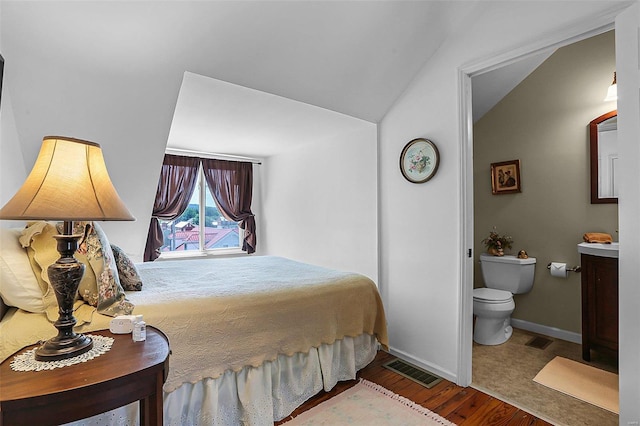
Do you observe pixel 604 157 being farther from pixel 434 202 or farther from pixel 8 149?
pixel 8 149

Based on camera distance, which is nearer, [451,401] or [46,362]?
[46,362]

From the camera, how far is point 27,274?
1356mm

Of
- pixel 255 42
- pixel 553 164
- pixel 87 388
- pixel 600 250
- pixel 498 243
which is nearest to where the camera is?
pixel 87 388

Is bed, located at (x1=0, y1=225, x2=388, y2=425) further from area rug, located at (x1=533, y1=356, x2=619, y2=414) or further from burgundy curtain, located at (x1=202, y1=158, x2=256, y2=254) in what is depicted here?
burgundy curtain, located at (x1=202, y1=158, x2=256, y2=254)

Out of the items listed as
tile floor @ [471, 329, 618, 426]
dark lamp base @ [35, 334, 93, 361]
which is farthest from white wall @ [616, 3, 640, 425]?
dark lamp base @ [35, 334, 93, 361]

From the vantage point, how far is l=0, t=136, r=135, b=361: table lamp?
106 centimetres

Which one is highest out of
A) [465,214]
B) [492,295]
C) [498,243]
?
[465,214]

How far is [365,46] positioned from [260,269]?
74.2 inches

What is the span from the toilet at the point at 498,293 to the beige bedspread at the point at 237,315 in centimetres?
114

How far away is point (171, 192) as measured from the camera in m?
4.13

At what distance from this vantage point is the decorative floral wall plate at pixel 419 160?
252 centimetres

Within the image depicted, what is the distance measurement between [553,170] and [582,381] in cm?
190

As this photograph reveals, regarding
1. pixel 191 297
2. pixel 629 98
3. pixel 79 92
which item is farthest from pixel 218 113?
pixel 629 98

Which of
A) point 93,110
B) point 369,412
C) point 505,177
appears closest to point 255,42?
point 93,110
